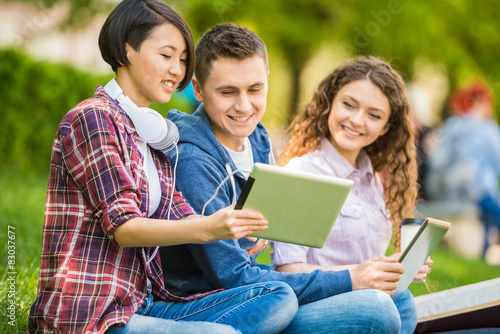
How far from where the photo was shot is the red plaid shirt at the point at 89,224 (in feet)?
6.61

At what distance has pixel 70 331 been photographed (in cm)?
202

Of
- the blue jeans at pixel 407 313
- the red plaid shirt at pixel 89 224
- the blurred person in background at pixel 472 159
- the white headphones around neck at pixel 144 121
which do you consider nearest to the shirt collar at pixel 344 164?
the blue jeans at pixel 407 313

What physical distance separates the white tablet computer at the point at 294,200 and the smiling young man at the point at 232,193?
8.5 inches

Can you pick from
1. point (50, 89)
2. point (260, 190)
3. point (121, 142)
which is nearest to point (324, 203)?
point (260, 190)

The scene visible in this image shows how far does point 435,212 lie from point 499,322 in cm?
505

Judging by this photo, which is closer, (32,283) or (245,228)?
(245,228)

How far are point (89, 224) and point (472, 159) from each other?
6.54 metres

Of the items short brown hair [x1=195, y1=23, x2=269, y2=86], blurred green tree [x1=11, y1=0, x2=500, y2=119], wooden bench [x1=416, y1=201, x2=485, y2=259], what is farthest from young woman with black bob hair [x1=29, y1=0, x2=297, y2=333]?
blurred green tree [x1=11, y1=0, x2=500, y2=119]

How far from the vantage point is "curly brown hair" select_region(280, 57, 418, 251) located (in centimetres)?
325

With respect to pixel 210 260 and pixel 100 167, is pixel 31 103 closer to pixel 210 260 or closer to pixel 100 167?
pixel 210 260

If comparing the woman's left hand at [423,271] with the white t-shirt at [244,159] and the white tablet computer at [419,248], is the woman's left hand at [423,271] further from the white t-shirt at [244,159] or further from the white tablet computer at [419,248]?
the white t-shirt at [244,159]

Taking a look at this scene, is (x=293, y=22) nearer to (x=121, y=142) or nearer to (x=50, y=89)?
(x=50, y=89)

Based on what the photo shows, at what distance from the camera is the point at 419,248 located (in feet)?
8.65

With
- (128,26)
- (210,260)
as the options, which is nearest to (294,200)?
(210,260)
